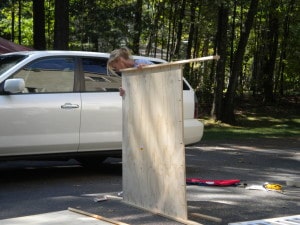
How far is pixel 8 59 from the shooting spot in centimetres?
841

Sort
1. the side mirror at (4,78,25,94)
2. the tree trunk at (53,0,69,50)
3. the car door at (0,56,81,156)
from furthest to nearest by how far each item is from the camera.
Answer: the tree trunk at (53,0,69,50)
the car door at (0,56,81,156)
the side mirror at (4,78,25,94)

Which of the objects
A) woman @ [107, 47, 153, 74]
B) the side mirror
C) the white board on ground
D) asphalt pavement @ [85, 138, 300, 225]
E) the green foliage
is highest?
woman @ [107, 47, 153, 74]

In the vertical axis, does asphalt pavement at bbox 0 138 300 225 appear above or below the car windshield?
below

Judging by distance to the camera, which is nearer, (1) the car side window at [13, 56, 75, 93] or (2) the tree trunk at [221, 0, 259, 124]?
(1) the car side window at [13, 56, 75, 93]

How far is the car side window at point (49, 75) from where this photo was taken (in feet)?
25.8

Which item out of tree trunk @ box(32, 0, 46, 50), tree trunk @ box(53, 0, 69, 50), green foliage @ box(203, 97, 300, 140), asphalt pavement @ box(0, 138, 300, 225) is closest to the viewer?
asphalt pavement @ box(0, 138, 300, 225)

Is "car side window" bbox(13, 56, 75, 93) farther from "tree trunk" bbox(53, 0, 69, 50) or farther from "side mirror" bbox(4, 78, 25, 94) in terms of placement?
"tree trunk" bbox(53, 0, 69, 50)

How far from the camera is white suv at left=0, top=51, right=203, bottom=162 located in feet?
25.0

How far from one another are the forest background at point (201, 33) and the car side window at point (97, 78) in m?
8.88

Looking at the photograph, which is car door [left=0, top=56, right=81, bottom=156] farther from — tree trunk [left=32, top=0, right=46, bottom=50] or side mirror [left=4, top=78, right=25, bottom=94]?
tree trunk [left=32, top=0, right=46, bottom=50]

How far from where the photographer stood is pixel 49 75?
803cm

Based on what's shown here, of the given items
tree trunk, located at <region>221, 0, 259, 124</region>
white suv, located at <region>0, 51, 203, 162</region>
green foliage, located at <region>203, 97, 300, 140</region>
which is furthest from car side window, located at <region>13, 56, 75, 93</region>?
tree trunk, located at <region>221, 0, 259, 124</region>

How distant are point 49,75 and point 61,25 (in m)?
9.43

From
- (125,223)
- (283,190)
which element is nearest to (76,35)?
(283,190)
